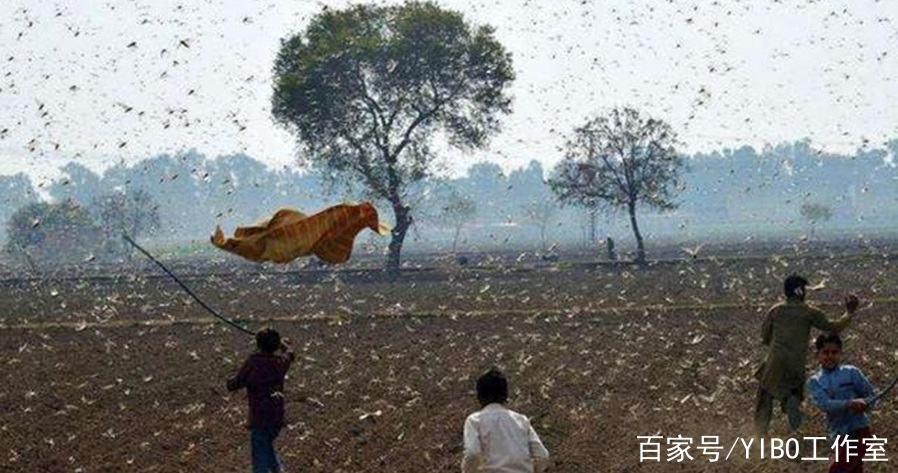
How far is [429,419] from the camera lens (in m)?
15.3

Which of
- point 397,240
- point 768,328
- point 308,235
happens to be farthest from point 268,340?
point 397,240

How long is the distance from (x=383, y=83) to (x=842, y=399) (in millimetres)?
50379

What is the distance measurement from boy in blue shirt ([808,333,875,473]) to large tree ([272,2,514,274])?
4754cm

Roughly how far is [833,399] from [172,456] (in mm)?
8330

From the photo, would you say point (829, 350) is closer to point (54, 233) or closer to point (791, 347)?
point (791, 347)

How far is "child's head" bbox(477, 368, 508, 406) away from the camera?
7.27 m

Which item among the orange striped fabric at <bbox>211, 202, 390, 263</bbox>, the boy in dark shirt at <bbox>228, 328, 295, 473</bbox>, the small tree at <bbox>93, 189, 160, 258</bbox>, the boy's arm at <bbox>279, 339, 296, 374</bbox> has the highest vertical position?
the small tree at <bbox>93, 189, 160, 258</bbox>

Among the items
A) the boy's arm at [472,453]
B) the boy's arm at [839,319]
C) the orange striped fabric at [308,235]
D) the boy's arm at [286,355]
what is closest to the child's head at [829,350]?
the boy's arm at [839,319]

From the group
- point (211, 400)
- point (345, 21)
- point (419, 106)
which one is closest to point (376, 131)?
point (419, 106)

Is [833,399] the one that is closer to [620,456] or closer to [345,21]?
[620,456]

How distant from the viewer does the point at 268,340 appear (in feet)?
34.0

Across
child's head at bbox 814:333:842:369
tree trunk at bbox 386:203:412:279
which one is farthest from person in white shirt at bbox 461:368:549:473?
tree trunk at bbox 386:203:412:279

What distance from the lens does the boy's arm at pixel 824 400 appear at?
9.29 m

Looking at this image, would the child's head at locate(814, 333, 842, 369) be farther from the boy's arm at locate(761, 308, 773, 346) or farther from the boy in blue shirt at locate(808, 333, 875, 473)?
the boy's arm at locate(761, 308, 773, 346)
